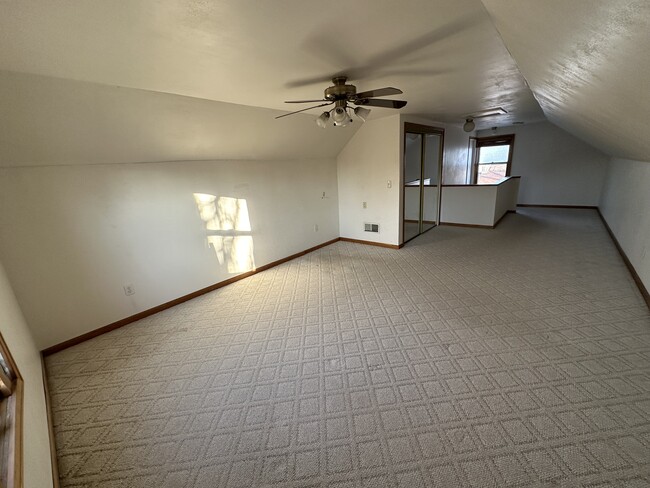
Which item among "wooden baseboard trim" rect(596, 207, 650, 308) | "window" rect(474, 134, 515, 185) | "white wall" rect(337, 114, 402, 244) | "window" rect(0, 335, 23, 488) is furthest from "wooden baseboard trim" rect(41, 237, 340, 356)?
"window" rect(474, 134, 515, 185)

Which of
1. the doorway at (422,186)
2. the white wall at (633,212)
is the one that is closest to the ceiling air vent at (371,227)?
the doorway at (422,186)

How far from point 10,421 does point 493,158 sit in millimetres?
10097

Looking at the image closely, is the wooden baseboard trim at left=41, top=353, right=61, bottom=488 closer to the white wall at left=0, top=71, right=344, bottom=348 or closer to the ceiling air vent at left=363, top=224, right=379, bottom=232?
the white wall at left=0, top=71, right=344, bottom=348

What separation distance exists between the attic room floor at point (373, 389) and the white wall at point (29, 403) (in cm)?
21

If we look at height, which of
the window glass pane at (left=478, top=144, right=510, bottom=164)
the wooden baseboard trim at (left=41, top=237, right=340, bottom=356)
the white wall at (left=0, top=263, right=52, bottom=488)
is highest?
the window glass pane at (left=478, top=144, right=510, bottom=164)

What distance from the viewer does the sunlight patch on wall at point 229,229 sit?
3.35 meters

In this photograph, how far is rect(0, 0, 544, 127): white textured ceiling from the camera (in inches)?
48.0

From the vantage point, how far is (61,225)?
7.70ft

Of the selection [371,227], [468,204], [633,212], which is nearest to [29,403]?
[371,227]

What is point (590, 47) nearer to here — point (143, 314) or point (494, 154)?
point (143, 314)

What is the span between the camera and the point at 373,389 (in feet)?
6.04

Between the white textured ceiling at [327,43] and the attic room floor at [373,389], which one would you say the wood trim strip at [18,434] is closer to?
the attic room floor at [373,389]

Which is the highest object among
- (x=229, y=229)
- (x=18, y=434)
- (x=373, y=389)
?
(x=229, y=229)

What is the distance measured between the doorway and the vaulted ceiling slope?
2.99 metres
